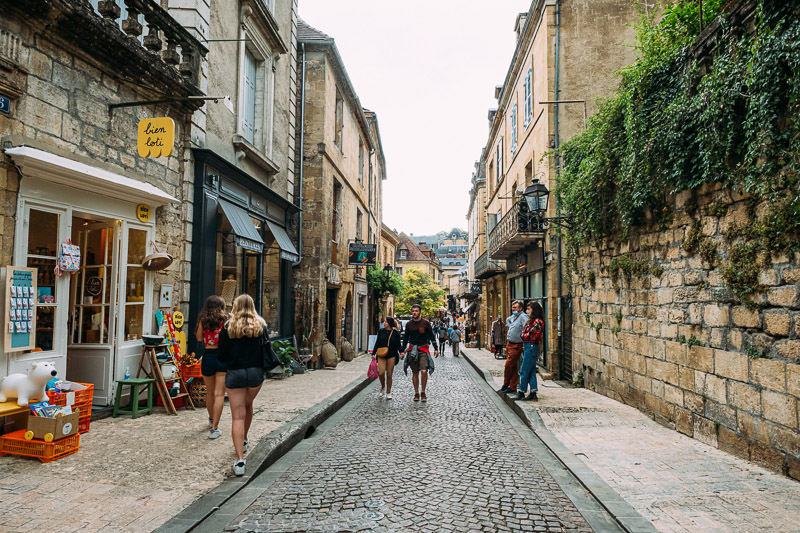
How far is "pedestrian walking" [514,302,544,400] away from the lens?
8391 millimetres

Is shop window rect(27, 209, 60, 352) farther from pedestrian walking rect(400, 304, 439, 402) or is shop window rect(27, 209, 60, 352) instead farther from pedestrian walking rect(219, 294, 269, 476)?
pedestrian walking rect(400, 304, 439, 402)

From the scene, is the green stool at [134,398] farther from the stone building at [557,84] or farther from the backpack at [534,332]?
the stone building at [557,84]

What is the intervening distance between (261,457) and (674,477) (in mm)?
3698

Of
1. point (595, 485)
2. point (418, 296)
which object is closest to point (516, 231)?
point (595, 485)

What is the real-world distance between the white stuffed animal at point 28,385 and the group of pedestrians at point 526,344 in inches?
249

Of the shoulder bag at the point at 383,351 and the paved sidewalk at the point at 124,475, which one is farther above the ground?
the shoulder bag at the point at 383,351

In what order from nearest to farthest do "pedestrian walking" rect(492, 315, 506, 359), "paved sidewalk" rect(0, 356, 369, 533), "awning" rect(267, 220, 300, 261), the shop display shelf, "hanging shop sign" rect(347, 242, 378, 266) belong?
"paved sidewalk" rect(0, 356, 369, 533) < the shop display shelf < "awning" rect(267, 220, 300, 261) < "hanging shop sign" rect(347, 242, 378, 266) < "pedestrian walking" rect(492, 315, 506, 359)

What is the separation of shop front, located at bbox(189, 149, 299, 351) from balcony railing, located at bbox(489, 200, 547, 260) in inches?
225

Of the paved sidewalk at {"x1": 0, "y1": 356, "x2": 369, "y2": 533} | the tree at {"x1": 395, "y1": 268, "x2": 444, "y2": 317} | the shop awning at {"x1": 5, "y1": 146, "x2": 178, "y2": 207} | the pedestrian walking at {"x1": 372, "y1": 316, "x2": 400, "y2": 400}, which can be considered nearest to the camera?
the paved sidewalk at {"x1": 0, "y1": 356, "x2": 369, "y2": 533}

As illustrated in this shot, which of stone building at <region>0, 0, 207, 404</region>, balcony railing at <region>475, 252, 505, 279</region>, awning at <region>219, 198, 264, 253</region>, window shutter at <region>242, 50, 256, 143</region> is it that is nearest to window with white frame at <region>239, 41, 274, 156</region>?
window shutter at <region>242, 50, 256, 143</region>

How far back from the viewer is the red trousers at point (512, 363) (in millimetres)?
8906

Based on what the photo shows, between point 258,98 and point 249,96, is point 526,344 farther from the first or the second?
point 258,98

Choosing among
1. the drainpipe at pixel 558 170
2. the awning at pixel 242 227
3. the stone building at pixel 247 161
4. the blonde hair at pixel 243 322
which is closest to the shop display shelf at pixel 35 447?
the blonde hair at pixel 243 322

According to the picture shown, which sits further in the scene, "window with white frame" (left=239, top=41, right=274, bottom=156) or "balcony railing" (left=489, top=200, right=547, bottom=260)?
"balcony railing" (left=489, top=200, right=547, bottom=260)
